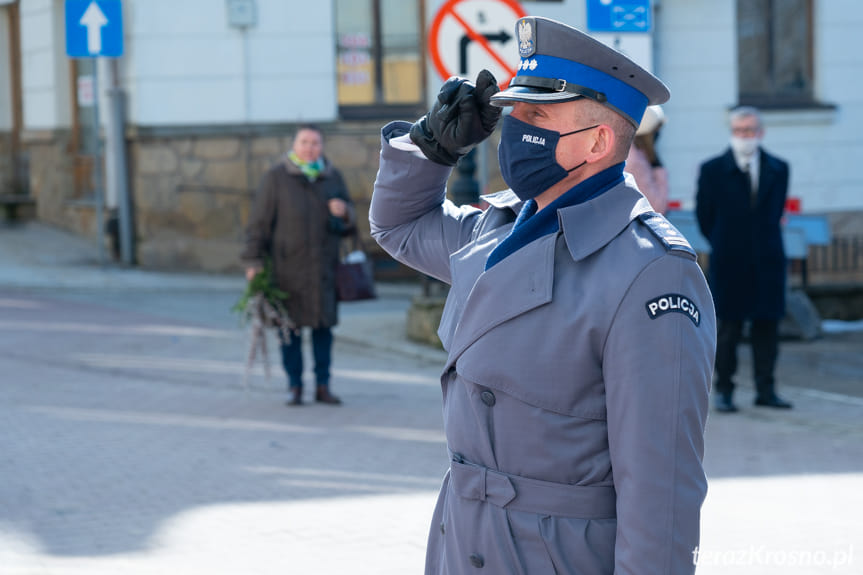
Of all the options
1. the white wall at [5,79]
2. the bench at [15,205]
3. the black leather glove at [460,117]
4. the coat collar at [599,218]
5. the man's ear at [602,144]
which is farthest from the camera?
the white wall at [5,79]

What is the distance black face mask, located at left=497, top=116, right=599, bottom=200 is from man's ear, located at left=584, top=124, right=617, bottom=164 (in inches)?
0.5

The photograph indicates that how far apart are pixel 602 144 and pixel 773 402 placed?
19.9ft

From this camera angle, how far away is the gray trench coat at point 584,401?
2.13 m

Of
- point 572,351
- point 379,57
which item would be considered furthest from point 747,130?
point 379,57

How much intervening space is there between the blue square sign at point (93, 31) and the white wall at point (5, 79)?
601cm

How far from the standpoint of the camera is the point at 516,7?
26.8 feet

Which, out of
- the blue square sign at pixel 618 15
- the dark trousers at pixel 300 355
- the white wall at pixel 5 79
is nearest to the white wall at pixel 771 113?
the blue square sign at pixel 618 15

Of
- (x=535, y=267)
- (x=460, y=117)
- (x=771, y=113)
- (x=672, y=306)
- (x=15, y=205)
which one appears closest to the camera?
(x=672, y=306)

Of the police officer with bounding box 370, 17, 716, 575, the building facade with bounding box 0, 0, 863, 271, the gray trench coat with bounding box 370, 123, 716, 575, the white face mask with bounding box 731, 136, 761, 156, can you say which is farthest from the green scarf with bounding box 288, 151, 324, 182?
the building facade with bounding box 0, 0, 863, 271

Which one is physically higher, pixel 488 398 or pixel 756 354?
pixel 488 398

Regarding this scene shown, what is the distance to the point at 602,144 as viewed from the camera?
2371 mm

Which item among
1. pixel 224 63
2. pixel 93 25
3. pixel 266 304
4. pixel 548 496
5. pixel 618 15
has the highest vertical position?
pixel 93 25

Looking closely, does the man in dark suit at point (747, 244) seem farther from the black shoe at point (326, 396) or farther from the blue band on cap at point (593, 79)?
the blue band on cap at point (593, 79)

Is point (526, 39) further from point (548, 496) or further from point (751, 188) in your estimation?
point (751, 188)
